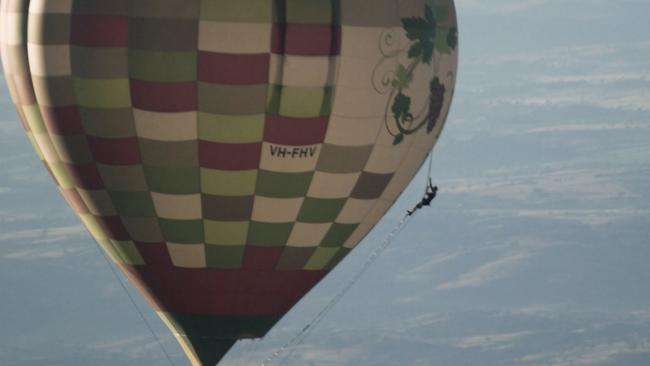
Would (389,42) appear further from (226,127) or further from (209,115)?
(209,115)

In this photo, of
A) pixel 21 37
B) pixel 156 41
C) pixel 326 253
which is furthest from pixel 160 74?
pixel 326 253

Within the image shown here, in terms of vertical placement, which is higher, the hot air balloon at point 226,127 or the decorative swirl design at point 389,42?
the decorative swirl design at point 389,42

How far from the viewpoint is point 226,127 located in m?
43.3

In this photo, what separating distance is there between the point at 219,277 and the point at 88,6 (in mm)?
7446

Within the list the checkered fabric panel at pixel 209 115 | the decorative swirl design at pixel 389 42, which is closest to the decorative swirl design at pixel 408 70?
the decorative swirl design at pixel 389 42

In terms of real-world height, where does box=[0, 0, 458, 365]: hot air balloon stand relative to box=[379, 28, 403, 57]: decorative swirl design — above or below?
below

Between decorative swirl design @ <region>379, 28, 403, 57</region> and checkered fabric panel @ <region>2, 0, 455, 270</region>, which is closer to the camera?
checkered fabric panel @ <region>2, 0, 455, 270</region>

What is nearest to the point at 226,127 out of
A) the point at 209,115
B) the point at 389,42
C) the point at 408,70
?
the point at 209,115

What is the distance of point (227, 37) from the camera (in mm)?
42438

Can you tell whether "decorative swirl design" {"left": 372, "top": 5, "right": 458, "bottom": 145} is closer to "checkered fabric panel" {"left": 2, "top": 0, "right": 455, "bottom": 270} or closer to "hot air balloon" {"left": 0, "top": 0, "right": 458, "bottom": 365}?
"hot air balloon" {"left": 0, "top": 0, "right": 458, "bottom": 365}

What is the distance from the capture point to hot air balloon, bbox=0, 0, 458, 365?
1684 inches

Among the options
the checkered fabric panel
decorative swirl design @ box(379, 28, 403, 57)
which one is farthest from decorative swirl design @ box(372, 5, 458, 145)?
Answer: the checkered fabric panel

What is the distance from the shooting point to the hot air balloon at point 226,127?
42.8 m

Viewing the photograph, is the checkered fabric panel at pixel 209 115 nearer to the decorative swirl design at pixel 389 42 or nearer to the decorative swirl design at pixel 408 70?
the decorative swirl design at pixel 389 42
